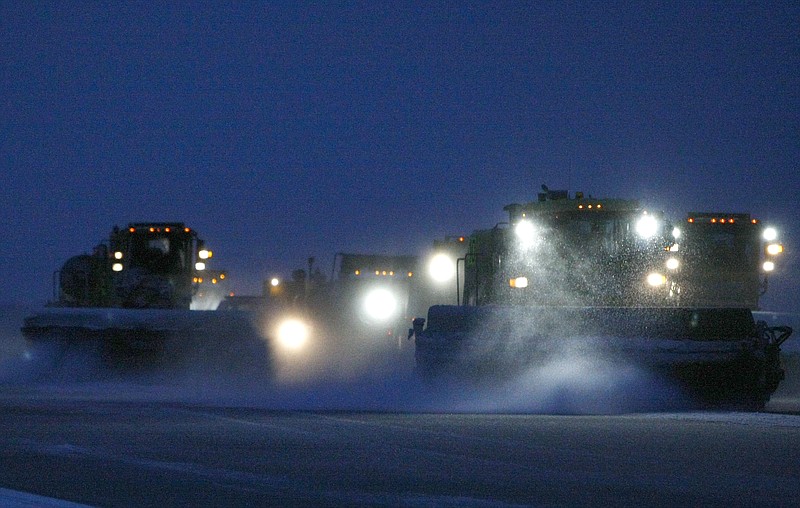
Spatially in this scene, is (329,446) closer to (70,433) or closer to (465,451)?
(465,451)

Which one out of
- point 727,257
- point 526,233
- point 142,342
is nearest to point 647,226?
point 526,233

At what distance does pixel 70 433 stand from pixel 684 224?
18.1 meters

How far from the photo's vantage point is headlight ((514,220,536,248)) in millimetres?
17328

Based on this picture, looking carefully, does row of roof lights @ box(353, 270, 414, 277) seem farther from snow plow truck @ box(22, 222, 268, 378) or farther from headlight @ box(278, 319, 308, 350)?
snow plow truck @ box(22, 222, 268, 378)

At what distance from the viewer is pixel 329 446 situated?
31.4 ft

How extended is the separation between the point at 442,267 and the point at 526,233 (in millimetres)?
6615

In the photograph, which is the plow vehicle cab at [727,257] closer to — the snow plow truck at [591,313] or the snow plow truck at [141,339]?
the snow plow truck at [591,313]

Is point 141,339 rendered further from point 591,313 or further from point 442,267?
point 591,313

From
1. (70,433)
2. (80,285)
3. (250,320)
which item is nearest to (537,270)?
(250,320)

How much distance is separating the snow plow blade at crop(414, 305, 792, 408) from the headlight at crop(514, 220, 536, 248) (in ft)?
7.36

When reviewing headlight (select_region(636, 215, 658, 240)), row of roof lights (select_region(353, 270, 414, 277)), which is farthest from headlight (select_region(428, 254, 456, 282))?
row of roof lights (select_region(353, 270, 414, 277))

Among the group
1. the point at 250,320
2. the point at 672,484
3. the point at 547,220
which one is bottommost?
the point at 672,484

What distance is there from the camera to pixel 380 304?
1303 inches

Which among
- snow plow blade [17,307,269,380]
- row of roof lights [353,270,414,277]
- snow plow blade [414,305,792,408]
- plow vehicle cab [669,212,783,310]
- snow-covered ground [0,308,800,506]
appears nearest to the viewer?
snow-covered ground [0,308,800,506]
